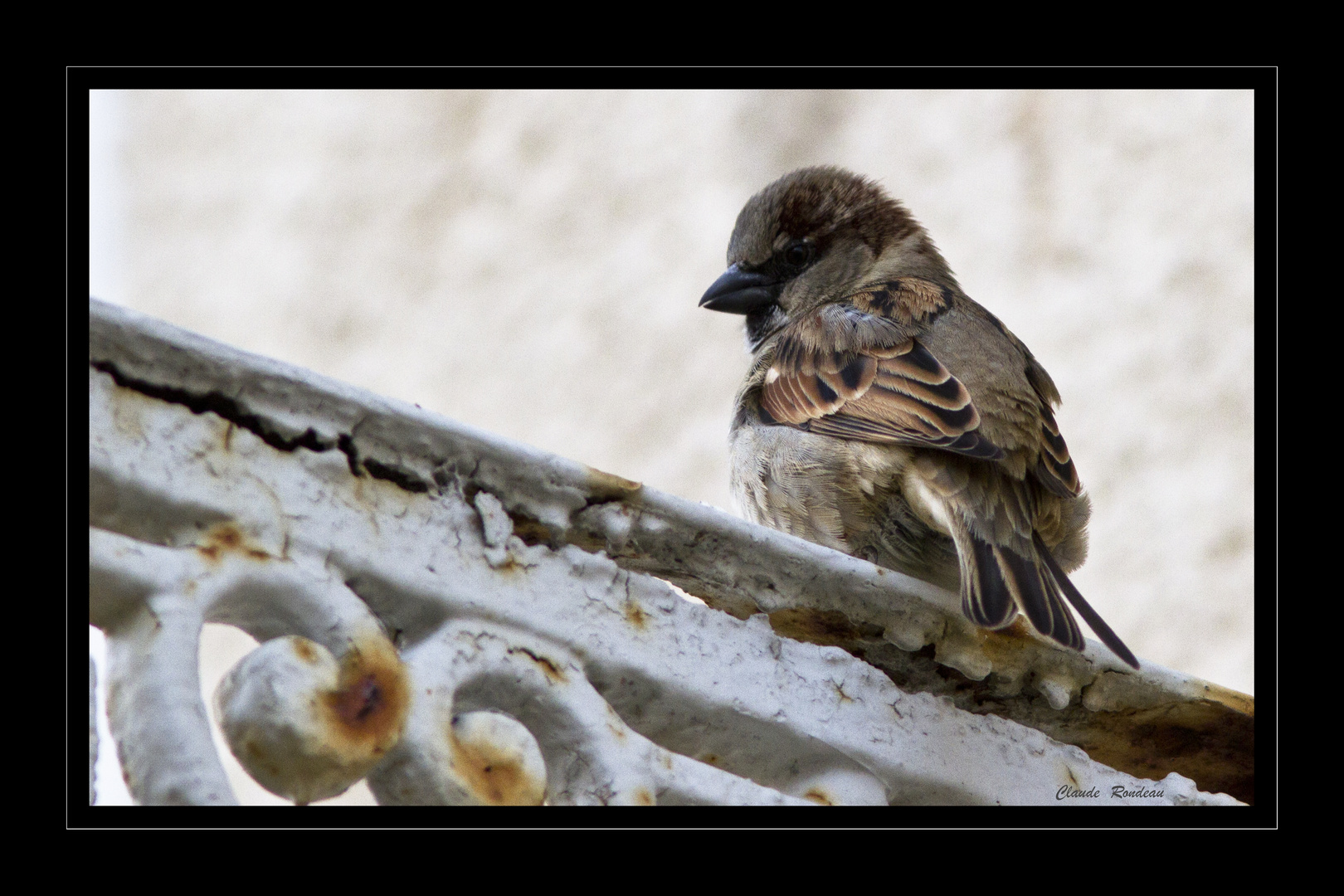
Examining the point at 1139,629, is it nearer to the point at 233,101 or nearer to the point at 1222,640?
the point at 1222,640

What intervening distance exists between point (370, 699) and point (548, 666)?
21 cm

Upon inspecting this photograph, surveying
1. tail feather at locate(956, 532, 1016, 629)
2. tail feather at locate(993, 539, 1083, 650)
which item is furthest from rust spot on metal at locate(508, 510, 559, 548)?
tail feather at locate(993, 539, 1083, 650)

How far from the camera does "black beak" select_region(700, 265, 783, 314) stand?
3.58 m

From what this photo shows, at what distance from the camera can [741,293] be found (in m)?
3.60

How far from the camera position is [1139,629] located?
4.32m

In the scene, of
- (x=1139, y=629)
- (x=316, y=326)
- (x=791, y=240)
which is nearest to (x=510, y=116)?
(x=316, y=326)

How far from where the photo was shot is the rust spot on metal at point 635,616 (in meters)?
1.47

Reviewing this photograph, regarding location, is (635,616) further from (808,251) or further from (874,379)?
(808,251)

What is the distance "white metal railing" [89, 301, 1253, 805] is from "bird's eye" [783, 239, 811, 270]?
6.57 ft

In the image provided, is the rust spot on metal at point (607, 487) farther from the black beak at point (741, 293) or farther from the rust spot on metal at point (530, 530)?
the black beak at point (741, 293)

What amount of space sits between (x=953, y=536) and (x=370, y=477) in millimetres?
1196

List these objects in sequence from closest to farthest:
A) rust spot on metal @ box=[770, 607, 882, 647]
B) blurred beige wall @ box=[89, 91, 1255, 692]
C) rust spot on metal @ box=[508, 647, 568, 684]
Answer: rust spot on metal @ box=[508, 647, 568, 684] → rust spot on metal @ box=[770, 607, 882, 647] → blurred beige wall @ box=[89, 91, 1255, 692]

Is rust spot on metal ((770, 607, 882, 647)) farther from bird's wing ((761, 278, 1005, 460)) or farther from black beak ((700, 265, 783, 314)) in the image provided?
black beak ((700, 265, 783, 314))

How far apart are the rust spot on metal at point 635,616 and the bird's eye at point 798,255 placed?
230 cm
